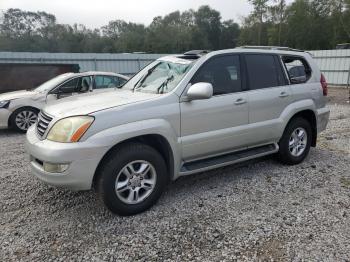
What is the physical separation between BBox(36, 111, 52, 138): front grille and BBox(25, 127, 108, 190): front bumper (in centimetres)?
27

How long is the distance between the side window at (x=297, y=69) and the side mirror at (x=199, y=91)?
1.93m

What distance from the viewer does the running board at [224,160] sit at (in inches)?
155

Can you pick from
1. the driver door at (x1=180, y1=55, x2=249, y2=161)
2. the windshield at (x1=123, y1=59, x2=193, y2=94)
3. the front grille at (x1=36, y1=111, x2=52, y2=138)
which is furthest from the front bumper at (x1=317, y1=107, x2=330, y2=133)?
the front grille at (x1=36, y1=111, x2=52, y2=138)

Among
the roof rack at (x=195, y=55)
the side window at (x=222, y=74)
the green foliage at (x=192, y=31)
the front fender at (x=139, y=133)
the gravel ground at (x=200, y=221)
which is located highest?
the green foliage at (x=192, y=31)

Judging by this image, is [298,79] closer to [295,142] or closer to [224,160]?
[295,142]

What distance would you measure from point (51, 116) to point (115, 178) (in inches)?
39.3

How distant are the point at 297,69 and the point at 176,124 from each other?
2602 mm

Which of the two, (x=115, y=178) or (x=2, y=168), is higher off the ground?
(x=115, y=178)

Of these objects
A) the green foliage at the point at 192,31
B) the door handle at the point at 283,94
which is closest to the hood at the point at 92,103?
the door handle at the point at 283,94

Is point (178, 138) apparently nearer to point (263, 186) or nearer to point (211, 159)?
point (211, 159)

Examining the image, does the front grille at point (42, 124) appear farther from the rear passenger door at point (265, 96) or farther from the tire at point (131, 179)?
the rear passenger door at point (265, 96)

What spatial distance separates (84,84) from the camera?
8422mm

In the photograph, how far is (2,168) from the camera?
5.27 meters

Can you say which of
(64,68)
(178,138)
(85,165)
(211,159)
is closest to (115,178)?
(85,165)
